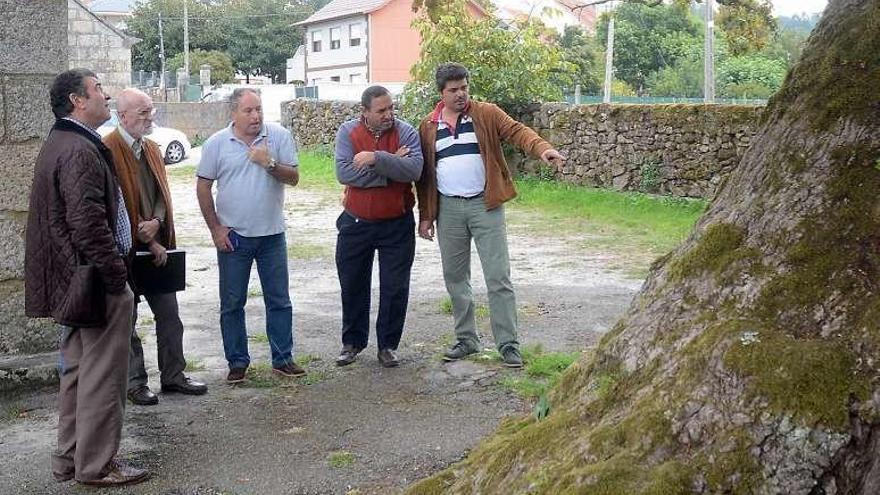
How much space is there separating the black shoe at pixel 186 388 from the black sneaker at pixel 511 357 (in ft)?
6.56

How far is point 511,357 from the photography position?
731 centimetres

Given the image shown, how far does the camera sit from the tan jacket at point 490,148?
718 cm

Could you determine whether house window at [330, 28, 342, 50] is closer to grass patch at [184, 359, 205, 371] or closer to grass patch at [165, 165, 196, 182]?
grass patch at [165, 165, 196, 182]

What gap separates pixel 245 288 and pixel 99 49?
1269 inches

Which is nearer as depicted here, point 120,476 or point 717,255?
point 717,255

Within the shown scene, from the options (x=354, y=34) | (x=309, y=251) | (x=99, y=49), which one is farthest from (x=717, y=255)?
(x=354, y=34)

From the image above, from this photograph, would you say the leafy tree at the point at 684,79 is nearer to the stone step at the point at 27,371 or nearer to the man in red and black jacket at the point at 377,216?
the man in red and black jacket at the point at 377,216

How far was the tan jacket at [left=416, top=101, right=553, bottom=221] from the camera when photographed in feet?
23.6

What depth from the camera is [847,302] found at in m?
3.05

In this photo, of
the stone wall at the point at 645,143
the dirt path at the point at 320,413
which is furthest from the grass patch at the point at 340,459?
the stone wall at the point at 645,143

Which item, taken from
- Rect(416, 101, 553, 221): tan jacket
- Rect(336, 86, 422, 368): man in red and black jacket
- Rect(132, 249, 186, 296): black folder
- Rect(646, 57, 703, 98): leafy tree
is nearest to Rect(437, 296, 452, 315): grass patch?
Rect(336, 86, 422, 368): man in red and black jacket

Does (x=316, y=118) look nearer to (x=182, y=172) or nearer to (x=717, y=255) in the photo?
(x=182, y=172)

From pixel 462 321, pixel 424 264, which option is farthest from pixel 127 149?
pixel 424 264

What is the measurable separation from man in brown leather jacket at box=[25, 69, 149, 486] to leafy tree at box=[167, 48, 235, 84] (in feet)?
187
